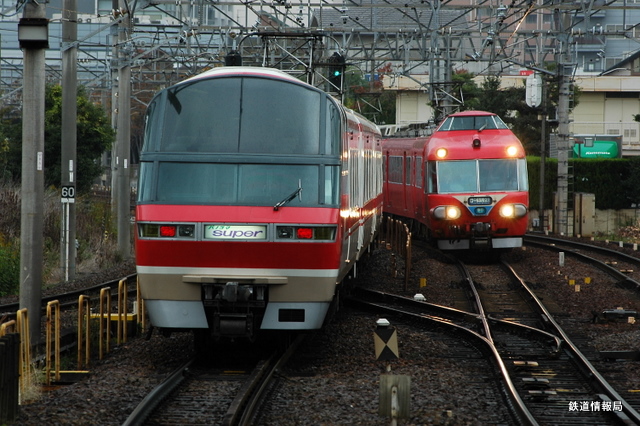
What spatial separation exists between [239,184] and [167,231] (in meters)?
0.84

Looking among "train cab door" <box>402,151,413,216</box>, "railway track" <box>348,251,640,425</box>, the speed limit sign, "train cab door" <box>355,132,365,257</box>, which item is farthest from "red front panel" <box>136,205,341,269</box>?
"train cab door" <box>402,151,413,216</box>

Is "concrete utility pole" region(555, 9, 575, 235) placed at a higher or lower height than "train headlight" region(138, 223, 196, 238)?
higher

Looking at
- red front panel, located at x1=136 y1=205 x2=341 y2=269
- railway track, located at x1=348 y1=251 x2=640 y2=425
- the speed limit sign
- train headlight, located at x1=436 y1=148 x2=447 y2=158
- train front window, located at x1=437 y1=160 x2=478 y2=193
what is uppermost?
train headlight, located at x1=436 y1=148 x2=447 y2=158

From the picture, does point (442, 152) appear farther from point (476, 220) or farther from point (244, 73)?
point (244, 73)

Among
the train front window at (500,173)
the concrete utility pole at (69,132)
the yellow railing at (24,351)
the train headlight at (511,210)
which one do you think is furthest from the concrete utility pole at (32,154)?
the train headlight at (511,210)

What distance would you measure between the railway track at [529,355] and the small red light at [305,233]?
7.52 feet

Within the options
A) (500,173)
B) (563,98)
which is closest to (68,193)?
(500,173)

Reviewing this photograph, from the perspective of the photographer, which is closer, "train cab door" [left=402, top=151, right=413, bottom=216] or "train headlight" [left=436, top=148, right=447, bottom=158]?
"train headlight" [left=436, top=148, right=447, bottom=158]

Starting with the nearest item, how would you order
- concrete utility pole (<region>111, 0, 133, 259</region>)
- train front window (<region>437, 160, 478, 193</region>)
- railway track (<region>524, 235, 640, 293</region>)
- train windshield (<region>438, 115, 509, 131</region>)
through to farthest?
railway track (<region>524, 235, 640, 293</region>) → train front window (<region>437, 160, 478, 193</region>) → train windshield (<region>438, 115, 509, 131</region>) → concrete utility pole (<region>111, 0, 133, 259</region>)

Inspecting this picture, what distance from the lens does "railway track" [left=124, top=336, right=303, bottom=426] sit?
7953mm

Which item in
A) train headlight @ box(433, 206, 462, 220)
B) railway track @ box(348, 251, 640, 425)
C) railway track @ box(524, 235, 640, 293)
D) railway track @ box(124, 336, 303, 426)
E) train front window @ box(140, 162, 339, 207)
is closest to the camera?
railway track @ box(124, 336, 303, 426)

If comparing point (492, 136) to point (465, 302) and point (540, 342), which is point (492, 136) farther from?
point (540, 342)

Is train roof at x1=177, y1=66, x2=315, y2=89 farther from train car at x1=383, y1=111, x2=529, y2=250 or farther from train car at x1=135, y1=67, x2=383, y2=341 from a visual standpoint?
train car at x1=383, y1=111, x2=529, y2=250

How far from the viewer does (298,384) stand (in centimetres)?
956
